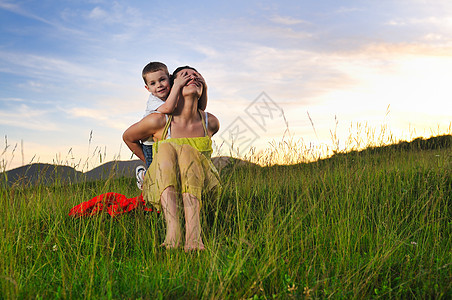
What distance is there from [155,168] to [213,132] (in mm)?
790

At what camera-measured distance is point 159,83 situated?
3.62 metres

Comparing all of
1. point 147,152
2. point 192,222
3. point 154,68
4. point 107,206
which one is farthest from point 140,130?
point 192,222

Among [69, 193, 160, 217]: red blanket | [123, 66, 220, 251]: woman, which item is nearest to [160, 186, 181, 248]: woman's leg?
[123, 66, 220, 251]: woman

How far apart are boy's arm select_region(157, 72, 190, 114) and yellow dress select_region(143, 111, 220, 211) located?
0.89 ft

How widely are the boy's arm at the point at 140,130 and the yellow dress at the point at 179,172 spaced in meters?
0.19

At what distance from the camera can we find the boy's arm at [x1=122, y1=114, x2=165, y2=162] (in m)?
3.48

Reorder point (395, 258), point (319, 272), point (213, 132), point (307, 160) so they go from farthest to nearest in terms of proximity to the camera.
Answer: point (307, 160) < point (213, 132) < point (395, 258) < point (319, 272)

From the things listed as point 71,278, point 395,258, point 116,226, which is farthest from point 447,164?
point 71,278

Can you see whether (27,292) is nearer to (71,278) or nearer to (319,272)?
(71,278)

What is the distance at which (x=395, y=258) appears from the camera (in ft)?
8.52

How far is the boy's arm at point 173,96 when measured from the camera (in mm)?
3367

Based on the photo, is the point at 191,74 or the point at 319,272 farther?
the point at 191,74

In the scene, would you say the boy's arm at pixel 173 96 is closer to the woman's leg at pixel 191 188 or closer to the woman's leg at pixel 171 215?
the woman's leg at pixel 191 188

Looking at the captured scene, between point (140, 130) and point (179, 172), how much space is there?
0.67 m
